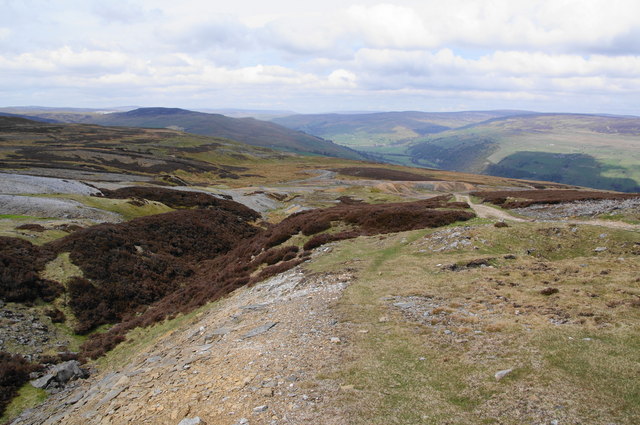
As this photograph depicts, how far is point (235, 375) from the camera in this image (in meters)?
11.6

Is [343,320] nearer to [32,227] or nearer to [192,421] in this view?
[192,421]

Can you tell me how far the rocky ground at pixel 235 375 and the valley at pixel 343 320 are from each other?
0.08 meters

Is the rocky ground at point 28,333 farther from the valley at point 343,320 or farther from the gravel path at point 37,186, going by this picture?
the gravel path at point 37,186

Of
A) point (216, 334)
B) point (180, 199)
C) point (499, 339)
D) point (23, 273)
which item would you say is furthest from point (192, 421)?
point (180, 199)

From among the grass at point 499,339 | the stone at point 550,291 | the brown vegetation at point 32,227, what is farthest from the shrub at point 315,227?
the brown vegetation at point 32,227

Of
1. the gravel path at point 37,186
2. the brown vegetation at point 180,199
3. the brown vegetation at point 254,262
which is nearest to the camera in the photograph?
the brown vegetation at point 254,262

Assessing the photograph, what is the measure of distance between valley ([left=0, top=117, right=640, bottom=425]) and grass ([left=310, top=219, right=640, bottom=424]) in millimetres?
62

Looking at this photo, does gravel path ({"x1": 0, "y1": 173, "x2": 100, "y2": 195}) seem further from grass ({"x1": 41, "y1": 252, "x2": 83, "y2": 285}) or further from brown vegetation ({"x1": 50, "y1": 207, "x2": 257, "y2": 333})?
grass ({"x1": 41, "y1": 252, "x2": 83, "y2": 285})

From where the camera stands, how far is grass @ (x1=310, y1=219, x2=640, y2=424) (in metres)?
9.06

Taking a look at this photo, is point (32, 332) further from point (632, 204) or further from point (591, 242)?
point (632, 204)

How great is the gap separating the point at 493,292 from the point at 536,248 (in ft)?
29.8

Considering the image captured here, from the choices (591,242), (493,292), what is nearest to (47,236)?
(493,292)

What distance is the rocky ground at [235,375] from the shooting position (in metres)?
9.86

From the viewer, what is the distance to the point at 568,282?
1700 cm
